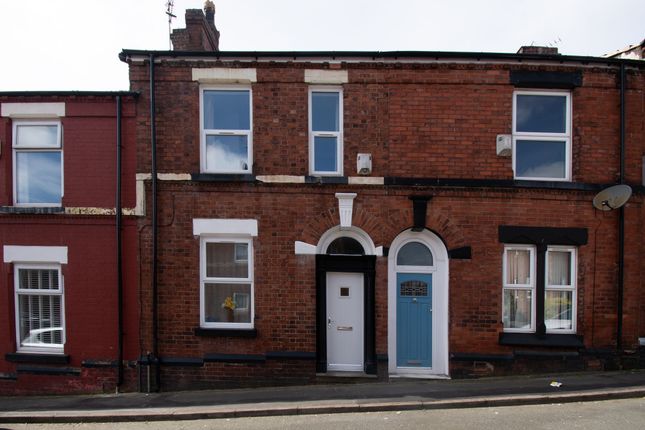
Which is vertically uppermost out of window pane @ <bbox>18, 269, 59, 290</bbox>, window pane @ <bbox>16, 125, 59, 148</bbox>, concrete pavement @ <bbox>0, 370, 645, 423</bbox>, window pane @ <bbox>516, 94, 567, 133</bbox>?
window pane @ <bbox>516, 94, 567, 133</bbox>

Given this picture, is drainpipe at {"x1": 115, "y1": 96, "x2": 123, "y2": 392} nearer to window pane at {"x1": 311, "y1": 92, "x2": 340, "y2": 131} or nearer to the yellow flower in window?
the yellow flower in window

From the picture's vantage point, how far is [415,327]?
270 inches

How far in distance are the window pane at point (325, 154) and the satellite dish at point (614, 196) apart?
4708mm

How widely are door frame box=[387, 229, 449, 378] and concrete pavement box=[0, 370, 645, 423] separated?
0.25 meters

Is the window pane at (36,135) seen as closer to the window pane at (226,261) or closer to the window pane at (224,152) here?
the window pane at (224,152)

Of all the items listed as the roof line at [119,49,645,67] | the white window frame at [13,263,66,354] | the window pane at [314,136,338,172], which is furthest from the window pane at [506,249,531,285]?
the white window frame at [13,263,66,354]

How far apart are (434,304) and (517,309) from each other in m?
1.54

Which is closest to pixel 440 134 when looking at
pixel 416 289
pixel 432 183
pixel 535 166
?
pixel 432 183

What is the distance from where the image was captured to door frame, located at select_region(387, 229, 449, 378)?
677 centimetres

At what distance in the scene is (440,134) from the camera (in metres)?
6.75

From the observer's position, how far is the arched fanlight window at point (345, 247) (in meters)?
6.87

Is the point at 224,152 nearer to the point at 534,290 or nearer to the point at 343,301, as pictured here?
the point at 343,301

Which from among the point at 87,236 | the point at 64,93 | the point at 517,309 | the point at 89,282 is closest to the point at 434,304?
the point at 517,309

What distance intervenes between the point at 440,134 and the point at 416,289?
2852mm
